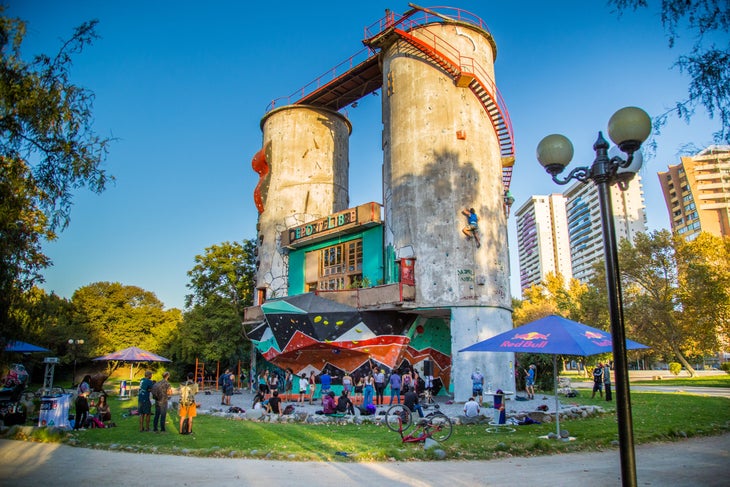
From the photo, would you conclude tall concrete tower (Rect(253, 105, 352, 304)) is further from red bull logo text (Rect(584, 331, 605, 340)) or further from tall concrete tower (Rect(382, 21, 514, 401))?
red bull logo text (Rect(584, 331, 605, 340))

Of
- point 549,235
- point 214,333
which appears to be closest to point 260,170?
point 214,333

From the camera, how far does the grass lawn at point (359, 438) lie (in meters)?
9.83

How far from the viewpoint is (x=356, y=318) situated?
975 inches

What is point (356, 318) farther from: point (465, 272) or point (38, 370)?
point (38, 370)

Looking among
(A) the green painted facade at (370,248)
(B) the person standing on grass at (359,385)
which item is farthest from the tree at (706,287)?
(B) the person standing on grass at (359,385)

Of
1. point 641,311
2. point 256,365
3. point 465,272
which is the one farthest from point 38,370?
point 641,311

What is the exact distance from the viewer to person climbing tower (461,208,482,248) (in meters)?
23.9

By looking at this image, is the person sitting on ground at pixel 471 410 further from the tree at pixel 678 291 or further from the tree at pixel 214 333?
the tree at pixel 678 291

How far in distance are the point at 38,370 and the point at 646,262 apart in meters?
55.7

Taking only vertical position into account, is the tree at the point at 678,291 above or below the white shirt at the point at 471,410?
above

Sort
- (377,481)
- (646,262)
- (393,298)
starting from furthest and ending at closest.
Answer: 1. (646,262)
2. (393,298)
3. (377,481)

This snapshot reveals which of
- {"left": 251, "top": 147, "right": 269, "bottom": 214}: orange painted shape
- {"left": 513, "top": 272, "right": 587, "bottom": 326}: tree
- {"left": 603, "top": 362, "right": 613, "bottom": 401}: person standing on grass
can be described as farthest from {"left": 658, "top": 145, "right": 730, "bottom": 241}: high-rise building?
{"left": 251, "top": 147, "right": 269, "bottom": 214}: orange painted shape

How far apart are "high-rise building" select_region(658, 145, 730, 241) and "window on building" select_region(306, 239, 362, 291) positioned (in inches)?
651

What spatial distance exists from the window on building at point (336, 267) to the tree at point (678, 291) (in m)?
25.4
